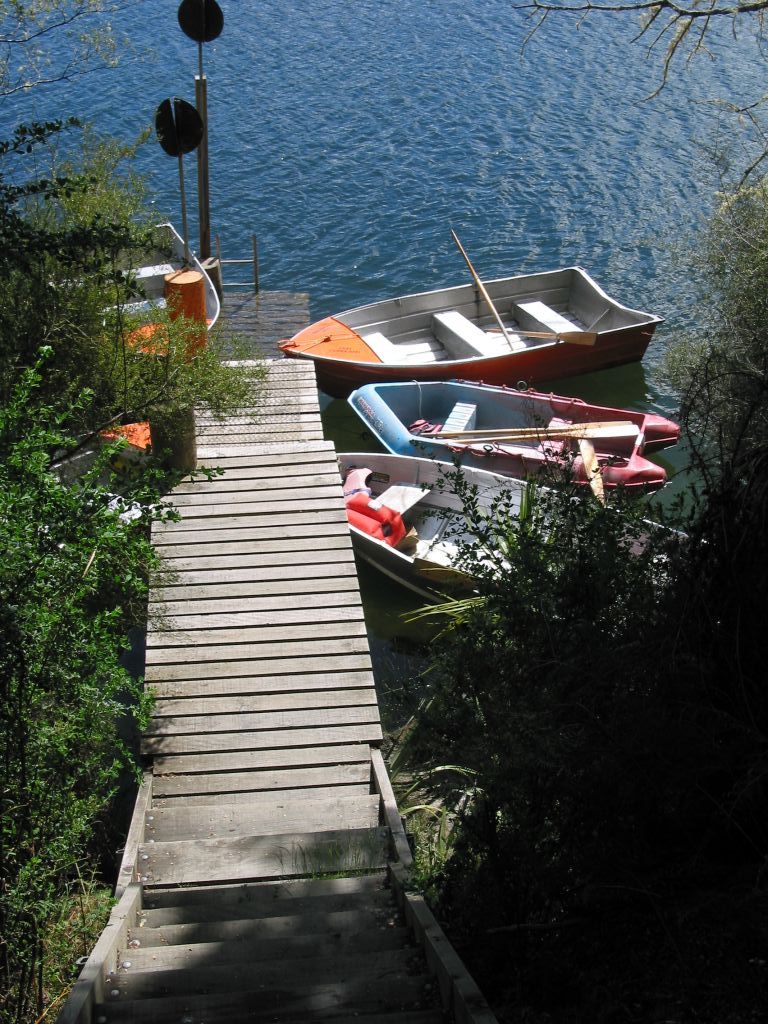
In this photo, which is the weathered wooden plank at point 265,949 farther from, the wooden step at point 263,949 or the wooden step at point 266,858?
the wooden step at point 266,858

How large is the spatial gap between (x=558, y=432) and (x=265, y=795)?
6758 millimetres

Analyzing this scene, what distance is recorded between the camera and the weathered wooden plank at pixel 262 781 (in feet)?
20.7

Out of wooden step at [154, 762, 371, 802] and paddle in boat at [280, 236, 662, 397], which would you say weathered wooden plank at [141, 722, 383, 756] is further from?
paddle in boat at [280, 236, 662, 397]

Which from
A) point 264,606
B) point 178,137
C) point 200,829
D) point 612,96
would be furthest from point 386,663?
point 612,96

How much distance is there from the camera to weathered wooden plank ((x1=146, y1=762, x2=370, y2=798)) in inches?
248

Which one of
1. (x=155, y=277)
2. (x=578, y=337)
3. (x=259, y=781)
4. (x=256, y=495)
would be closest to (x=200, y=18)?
(x=155, y=277)

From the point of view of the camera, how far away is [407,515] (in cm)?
1146

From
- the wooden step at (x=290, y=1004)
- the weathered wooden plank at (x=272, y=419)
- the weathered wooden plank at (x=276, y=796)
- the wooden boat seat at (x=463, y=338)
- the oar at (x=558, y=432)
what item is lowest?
the oar at (x=558, y=432)

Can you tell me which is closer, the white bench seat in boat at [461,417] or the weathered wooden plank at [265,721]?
the weathered wooden plank at [265,721]

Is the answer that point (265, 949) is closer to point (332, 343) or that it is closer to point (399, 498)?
point (399, 498)

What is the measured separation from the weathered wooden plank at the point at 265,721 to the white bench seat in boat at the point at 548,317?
29.2ft

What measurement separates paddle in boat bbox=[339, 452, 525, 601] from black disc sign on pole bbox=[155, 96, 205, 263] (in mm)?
3094

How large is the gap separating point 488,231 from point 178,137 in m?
9.20

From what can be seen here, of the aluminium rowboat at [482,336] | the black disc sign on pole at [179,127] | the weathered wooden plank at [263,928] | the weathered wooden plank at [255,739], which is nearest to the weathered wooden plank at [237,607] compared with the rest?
the weathered wooden plank at [255,739]
